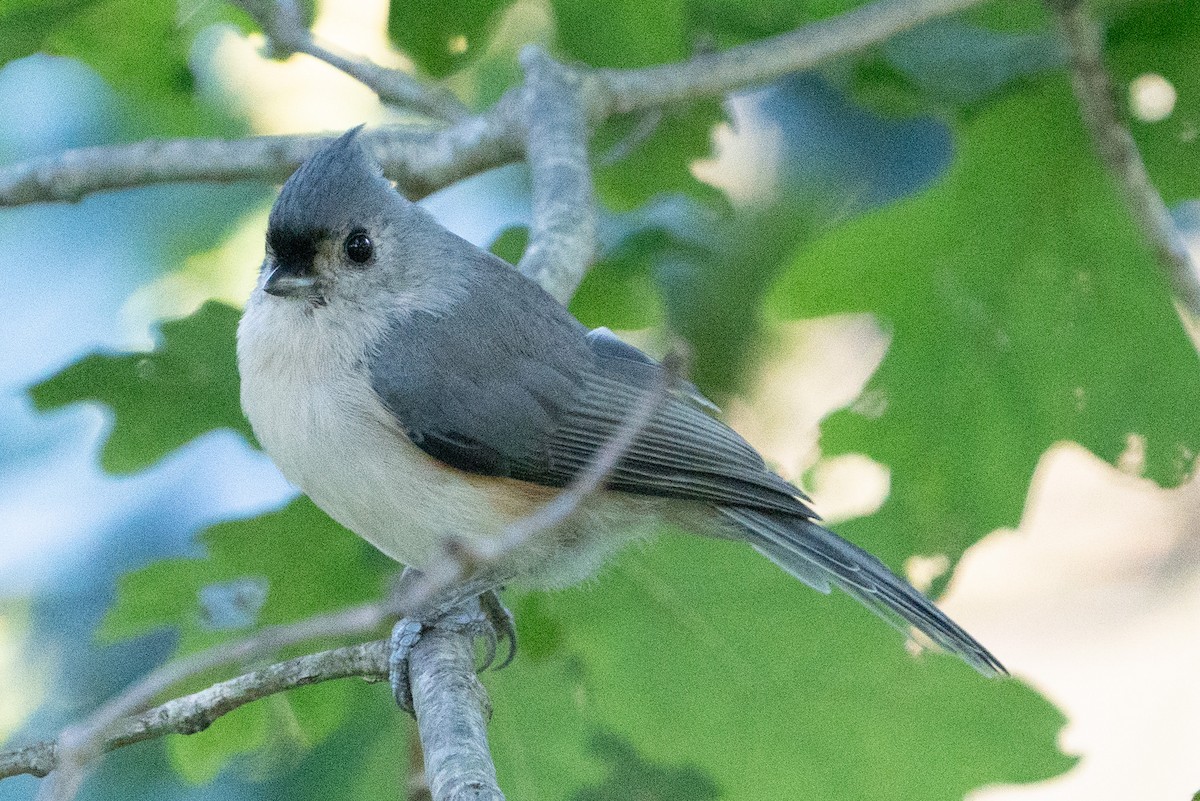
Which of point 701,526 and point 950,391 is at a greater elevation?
point 950,391

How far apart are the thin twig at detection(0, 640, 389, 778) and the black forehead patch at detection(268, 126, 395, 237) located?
2.56 feet

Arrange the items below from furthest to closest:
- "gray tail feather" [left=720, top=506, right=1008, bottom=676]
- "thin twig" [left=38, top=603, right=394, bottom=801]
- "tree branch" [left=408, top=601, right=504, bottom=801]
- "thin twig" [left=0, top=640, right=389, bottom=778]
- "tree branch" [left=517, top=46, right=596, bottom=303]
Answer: "tree branch" [left=517, top=46, right=596, bottom=303] → "gray tail feather" [left=720, top=506, right=1008, bottom=676] → "thin twig" [left=0, top=640, right=389, bottom=778] → "tree branch" [left=408, top=601, right=504, bottom=801] → "thin twig" [left=38, top=603, right=394, bottom=801]

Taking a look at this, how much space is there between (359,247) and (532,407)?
41 cm

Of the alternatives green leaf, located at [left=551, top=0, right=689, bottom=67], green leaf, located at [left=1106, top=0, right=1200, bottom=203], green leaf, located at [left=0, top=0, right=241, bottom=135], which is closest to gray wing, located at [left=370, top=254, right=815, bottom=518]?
green leaf, located at [left=551, top=0, right=689, bottom=67]

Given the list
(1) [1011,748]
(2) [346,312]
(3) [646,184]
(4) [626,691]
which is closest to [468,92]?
(3) [646,184]

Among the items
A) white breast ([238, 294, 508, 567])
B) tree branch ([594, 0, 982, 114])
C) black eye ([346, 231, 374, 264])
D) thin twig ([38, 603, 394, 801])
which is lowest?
thin twig ([38, 603, 394, 801])

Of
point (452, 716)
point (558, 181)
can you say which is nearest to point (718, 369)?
point (558, 181)

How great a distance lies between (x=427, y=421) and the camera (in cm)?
209

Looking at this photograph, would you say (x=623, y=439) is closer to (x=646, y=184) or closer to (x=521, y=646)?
(x=521, y=646)

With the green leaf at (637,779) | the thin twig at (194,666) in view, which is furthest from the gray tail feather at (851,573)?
the thin twig at (194,666)

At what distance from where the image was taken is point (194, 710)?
59.4 inches

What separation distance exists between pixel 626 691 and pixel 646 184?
1.17 m

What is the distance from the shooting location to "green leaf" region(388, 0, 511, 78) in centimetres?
251

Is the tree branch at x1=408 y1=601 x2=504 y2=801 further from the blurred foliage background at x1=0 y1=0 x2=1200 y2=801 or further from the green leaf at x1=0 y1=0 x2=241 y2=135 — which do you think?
the green leaf at x1=0 y1=0 x2=241 y2=135
